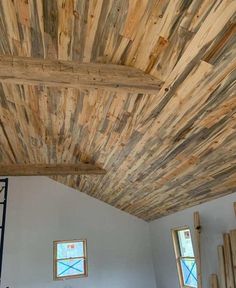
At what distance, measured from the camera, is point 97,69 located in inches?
100

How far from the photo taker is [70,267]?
6.78 meters

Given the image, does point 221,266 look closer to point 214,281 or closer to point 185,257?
point 214,281

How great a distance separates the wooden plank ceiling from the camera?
2033 millimetres

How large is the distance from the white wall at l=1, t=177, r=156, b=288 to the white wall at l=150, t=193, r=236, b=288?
1.74 ft

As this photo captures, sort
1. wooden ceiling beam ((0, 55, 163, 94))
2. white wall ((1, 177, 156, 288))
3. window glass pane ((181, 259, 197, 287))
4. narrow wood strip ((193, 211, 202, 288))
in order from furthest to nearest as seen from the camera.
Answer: white wall ((1, 177, 156, 288)) → window glass pane ((181, 259, 197, 287)) → narrow wood strip ((193, 211, 202, 288)) → wooden ceiling beam ((0, 55, 163, 94))

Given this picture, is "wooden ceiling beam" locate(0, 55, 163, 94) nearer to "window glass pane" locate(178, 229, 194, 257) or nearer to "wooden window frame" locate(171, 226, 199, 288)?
"wooden window frame" locate(171, 226, 199, 288)

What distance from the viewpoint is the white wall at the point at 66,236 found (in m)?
6.50

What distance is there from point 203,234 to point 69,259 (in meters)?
3.50

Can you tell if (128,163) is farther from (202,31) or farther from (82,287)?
(82,287)

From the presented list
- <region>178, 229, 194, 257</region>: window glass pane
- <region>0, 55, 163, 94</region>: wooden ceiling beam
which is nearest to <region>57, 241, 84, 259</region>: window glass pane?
<region>178, 229, 194, 257</region>: window glass pane

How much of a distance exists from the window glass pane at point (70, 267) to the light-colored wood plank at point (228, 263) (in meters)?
3.82

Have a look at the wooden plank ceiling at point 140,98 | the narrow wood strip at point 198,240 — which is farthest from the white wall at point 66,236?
the narrow wood strip at point 198,240

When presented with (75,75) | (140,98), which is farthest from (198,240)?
(75,75)

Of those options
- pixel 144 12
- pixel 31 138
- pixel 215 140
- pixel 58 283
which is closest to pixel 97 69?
pixel 144 12
